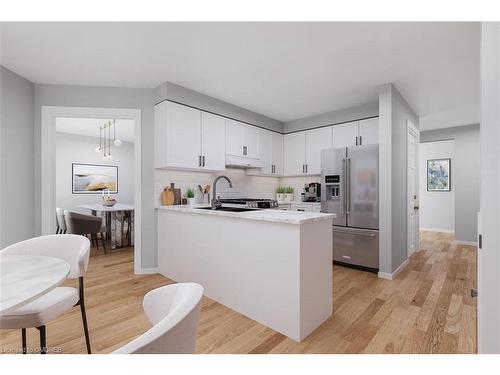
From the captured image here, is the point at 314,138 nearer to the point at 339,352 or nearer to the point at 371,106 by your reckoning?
the point at 371,106

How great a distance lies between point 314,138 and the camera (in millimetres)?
4359

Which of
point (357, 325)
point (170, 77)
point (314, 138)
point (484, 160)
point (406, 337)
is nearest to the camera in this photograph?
point (484, 160)

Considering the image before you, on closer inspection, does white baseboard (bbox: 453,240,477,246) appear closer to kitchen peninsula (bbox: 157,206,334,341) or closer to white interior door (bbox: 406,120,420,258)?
white interior door (bbox: 406,120,420,258)

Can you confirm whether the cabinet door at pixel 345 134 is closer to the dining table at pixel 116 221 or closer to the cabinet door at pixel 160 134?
the cabinet door at pixel 160 134

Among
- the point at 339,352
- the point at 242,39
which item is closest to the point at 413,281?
the point at 339,352

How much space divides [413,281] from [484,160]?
2.47 metres

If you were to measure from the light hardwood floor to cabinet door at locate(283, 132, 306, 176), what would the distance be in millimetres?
2105

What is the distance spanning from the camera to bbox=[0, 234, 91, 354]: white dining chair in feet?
4.08

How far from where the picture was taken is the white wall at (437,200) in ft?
20.3

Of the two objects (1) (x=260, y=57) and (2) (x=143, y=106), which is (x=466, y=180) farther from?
(2) (x=143, y=106)

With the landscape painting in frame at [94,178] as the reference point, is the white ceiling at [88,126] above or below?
above

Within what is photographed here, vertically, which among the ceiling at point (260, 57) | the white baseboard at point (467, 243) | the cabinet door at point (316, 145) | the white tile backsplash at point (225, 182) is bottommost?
the white baseboard at point (467, 243)

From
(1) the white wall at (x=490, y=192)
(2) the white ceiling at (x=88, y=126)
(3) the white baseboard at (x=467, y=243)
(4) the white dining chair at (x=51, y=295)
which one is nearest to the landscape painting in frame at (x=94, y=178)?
(2) the white ceiling at (x=88, y=126)

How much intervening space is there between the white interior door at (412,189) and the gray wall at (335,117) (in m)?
0.69
